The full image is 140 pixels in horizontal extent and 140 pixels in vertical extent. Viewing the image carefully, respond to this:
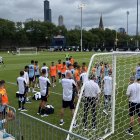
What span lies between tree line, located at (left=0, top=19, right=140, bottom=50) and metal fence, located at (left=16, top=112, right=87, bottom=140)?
92.5 m

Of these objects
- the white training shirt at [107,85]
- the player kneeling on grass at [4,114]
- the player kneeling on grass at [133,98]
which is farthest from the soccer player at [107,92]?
the player kneeling on grass at [4,114]

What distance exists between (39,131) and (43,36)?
348 ft

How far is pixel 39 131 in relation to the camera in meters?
6.99

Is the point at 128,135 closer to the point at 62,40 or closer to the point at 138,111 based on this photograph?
the point at 138,111

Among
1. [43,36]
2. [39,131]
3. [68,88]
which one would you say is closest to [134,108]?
[68,88]

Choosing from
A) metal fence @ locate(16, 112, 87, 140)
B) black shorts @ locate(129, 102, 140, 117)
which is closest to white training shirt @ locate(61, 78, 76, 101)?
black shorts @ locate(129, 102, 140, 117)

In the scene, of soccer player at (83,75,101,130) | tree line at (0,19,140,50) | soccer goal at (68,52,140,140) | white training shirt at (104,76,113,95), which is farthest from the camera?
tree line at (0,19,140,50)

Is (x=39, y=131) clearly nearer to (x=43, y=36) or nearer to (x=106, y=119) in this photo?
(x=106, y=119)

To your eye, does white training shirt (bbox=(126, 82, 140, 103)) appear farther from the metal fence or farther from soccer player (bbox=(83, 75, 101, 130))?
the metal fence

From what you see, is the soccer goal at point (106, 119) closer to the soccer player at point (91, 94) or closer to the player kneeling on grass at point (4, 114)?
the soccer player at point (91, 94)

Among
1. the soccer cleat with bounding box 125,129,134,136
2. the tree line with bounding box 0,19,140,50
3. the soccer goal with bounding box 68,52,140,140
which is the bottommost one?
the soccer cleat with bounding box 125,129,134,136

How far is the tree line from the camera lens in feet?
345

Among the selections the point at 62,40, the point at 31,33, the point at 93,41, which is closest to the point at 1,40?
the point at 31,33

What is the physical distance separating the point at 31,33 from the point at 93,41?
24.3 m
